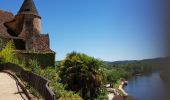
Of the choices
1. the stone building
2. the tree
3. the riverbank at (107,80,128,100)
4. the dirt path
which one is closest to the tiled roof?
the stone building

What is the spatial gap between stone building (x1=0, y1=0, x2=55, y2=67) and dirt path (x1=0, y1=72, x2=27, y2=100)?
14725 millimetres

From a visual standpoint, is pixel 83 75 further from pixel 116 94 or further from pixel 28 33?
pixel 116 94

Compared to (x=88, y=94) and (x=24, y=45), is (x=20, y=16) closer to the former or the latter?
(x=24, y=45)

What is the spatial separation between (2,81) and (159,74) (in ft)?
60.9

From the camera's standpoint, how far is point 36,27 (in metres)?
37.8

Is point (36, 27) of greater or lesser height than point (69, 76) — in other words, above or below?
above

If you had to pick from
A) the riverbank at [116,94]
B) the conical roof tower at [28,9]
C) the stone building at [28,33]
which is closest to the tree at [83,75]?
the riverbank at [116,94]

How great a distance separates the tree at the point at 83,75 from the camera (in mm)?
25922

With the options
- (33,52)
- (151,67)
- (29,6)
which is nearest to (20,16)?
(29,6)

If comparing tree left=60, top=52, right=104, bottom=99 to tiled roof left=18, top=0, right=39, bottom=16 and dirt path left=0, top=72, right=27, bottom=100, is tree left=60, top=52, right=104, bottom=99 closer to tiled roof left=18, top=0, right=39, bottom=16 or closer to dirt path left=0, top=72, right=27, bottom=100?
dirt path left=0, top=72, right=27, bottom=100

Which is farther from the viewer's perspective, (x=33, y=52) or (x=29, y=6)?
(x=29, y=6)

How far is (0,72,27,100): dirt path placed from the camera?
542 inches

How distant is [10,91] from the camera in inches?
603

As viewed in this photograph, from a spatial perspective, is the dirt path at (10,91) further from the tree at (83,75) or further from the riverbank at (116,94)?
the riverbank at (116,94)
